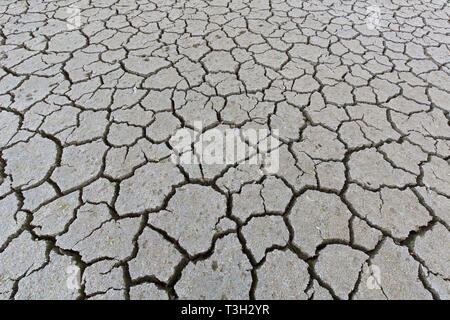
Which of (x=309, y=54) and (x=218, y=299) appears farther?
(x=309, y=54)

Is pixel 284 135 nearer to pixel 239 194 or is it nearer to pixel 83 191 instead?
pixel 239 194

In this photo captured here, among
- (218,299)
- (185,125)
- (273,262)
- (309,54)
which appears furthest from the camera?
(309,54)

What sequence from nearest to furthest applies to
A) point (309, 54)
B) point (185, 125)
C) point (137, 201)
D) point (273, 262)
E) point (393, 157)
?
1. point (273, 262)
2. point (137, 201)
3. point (393, 157)
4. point (185, 125)
5. point (309, 54)

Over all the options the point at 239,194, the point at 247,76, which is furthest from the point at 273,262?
the point at 247,76

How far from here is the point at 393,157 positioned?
2.10 meters

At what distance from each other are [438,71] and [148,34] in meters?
3.23

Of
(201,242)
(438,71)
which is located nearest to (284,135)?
(201,242)

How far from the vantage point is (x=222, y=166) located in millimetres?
2020

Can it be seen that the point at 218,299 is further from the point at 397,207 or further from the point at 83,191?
the point at 397,207

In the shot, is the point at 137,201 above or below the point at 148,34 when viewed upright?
below

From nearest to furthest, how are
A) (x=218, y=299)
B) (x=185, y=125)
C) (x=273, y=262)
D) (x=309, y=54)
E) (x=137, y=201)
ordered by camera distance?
(x=218, y=299) → (x=273, y=262) → (x=137, y=201) → (x=185, y=125) → (x=309, y=54)

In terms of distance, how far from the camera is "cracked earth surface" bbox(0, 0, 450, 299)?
1.51 meters

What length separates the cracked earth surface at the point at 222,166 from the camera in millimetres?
1510

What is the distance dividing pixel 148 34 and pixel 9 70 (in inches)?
58.6
